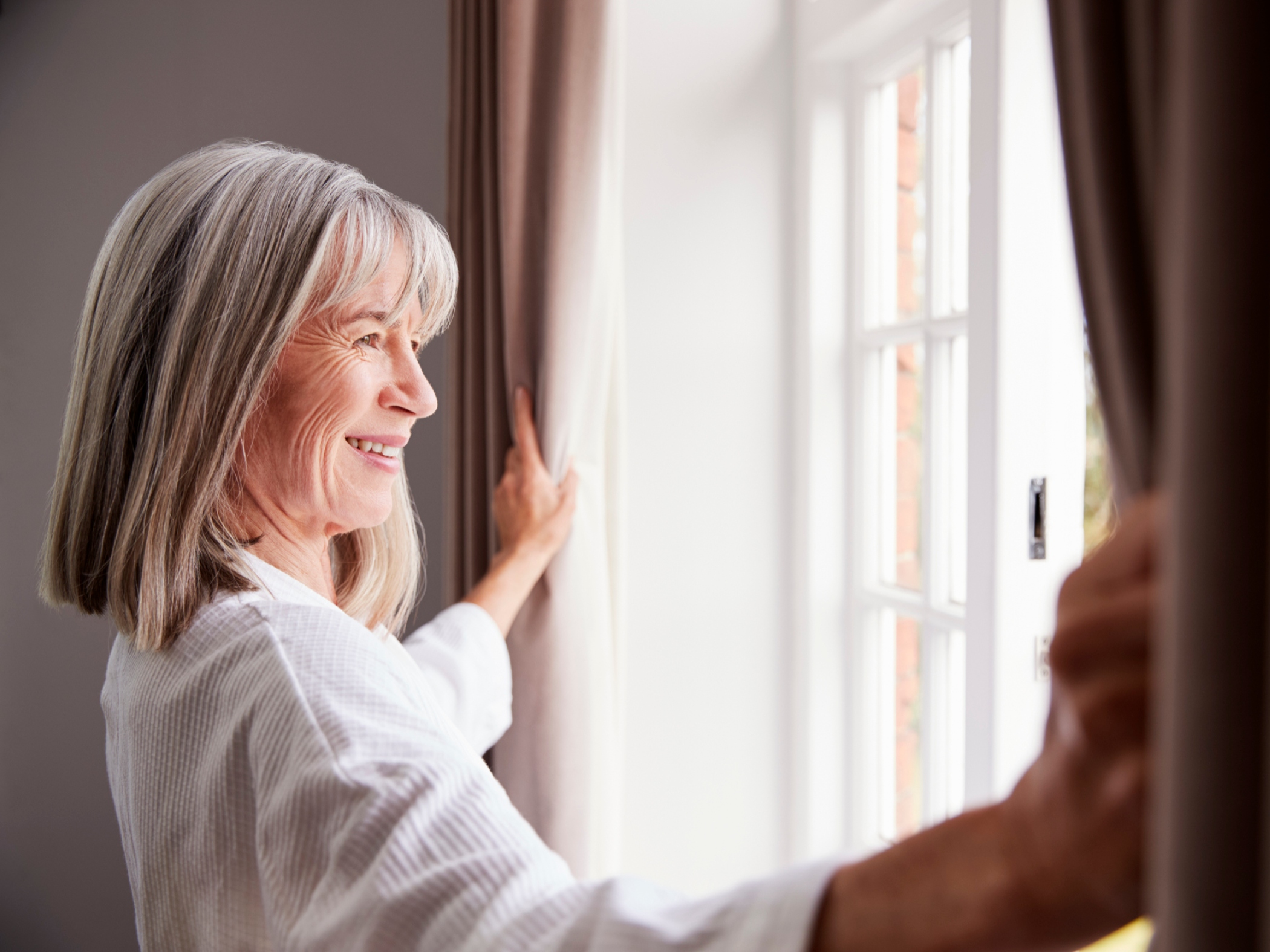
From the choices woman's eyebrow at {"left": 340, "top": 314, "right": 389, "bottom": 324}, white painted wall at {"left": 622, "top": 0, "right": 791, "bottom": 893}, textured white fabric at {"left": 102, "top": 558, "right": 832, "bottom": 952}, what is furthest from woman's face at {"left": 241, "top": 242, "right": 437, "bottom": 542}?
white painted wall at {"left": 622, "top": 0, "right": 791, "bottom": 893}

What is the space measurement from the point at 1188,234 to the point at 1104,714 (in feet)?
0.65

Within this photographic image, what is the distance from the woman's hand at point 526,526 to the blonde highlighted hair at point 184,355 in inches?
19.6

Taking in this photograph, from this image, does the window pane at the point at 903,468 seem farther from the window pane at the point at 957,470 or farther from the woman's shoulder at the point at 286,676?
the woman's shoulder at the point at 286,676

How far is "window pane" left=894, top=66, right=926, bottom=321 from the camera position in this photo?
1.61 metres

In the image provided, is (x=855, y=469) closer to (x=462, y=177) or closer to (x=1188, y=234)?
(x=462, y=177)

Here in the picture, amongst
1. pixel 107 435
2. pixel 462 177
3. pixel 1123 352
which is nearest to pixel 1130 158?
pixel 1123 352

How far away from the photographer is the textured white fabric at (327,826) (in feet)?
1.61

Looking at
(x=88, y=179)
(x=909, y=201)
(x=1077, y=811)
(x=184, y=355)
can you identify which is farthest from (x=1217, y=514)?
(x=88, y=179)

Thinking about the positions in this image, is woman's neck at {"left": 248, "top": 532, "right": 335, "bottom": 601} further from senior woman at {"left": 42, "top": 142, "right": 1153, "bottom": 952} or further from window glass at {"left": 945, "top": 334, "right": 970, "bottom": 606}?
window glass at {"left": 945, "top": 334, "right": 970, "bottom": 606}

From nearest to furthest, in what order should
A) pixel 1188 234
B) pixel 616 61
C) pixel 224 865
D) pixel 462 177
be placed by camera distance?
pixel 1188 234, pixel 224 865, pixel 616 61, pixel 462 177

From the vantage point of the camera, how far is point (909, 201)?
1.65 meters

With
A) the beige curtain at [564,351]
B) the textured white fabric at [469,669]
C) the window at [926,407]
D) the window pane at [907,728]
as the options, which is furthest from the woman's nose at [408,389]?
the window pane at [907,728]

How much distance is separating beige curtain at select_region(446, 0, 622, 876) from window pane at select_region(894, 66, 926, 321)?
581 mm

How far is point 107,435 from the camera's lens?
93 centimetres
